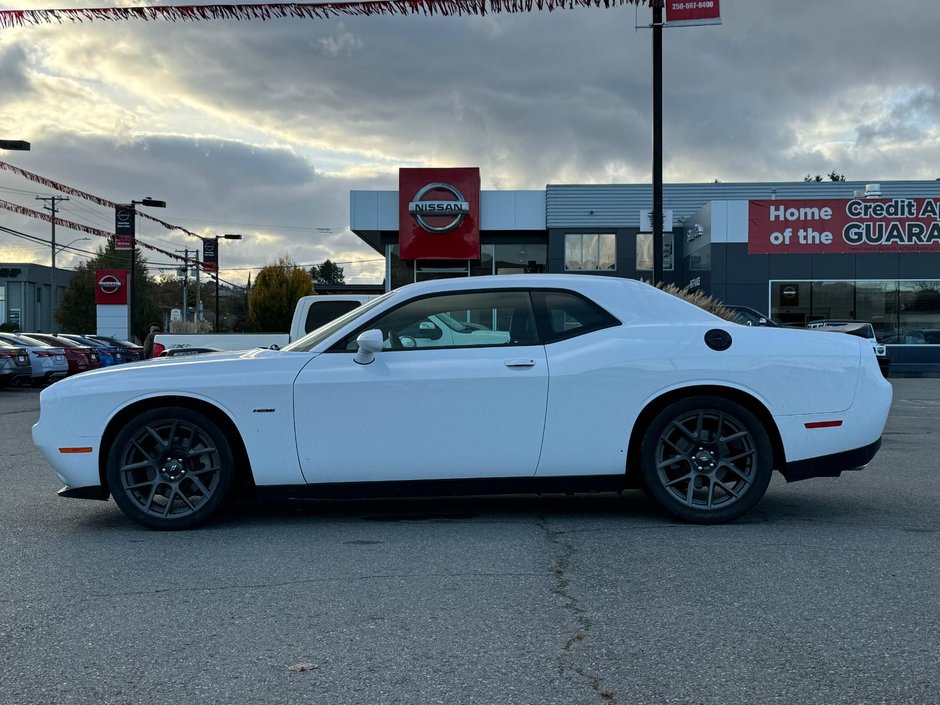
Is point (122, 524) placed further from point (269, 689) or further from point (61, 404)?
point (269, 689)

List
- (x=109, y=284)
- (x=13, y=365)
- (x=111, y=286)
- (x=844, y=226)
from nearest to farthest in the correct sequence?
(x=13, y=365), (x=844, y=226), (x=109, y=284), (x=111, y=286)

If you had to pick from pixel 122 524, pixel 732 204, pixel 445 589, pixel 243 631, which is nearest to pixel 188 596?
pixel 243 631

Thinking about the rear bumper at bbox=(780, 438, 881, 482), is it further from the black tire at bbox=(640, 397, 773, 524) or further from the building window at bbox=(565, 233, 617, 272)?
the building window at bbox=(565, 233, 617, 272)

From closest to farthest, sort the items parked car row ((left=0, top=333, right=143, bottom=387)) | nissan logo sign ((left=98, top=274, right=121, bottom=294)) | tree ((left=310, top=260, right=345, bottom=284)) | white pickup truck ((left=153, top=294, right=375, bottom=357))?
white pickup truck ((left=153, top=294, right=375, bottom=357)) < parked car row ((left=0, top=333, right=143, bottom=387)) < nissan logo sign ((left=98, top=274, right=121, bottom=294)) < tree ((left=310, top=260, right=345, bottom=284))

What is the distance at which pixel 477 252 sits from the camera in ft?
119

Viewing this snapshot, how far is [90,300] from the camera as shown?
7150 centimetres

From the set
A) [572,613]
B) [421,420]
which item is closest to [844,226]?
[421,420]

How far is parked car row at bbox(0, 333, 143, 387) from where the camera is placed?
2286 cm

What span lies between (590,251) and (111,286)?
1886 centimetres

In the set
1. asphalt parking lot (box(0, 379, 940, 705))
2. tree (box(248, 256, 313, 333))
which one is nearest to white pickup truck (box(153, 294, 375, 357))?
asphalt parking lot (box(0, 379, 940, 705))

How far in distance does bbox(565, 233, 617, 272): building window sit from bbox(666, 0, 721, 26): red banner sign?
23.8 m

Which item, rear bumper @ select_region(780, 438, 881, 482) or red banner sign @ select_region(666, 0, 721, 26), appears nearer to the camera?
rear bumper @ select_region(780, 438, 881, 482)

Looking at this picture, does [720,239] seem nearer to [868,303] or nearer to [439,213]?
[868,303]

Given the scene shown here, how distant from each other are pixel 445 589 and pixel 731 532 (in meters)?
2.04
